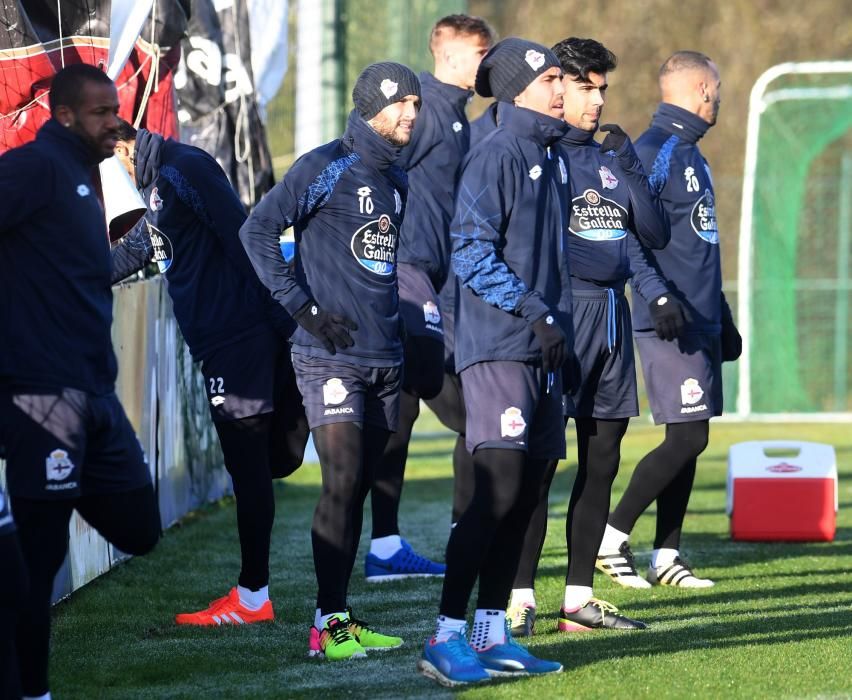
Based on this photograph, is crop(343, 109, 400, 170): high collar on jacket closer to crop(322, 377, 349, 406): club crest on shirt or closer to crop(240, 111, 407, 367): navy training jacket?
crop(240, 111, 407, 367): navy training jacket

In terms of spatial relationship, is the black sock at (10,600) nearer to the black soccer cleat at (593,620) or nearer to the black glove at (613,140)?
the black soccer cleat at (593,620)

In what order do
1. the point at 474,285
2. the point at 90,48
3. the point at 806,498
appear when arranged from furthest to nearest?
1. the point at 806,498
2. the point at 90,48
3. the point at 474,285

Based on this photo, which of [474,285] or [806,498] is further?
[806,498]

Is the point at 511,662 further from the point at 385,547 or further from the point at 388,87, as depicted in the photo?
the point at 385,547

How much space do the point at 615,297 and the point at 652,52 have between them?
27.6m

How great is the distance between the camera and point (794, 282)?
20.8 m

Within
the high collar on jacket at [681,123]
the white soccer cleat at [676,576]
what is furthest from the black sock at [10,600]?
the high collar on jacket at [681,123]

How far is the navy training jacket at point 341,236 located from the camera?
6.02m

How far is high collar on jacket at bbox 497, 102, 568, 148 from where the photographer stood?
18.5ft

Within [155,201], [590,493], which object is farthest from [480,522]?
[155,201]

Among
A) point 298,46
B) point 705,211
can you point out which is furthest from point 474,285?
point 298,46

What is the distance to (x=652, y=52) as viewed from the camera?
33.4 metres

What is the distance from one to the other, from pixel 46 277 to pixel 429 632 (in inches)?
95.9

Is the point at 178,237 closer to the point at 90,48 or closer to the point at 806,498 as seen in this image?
the point at 90,48
